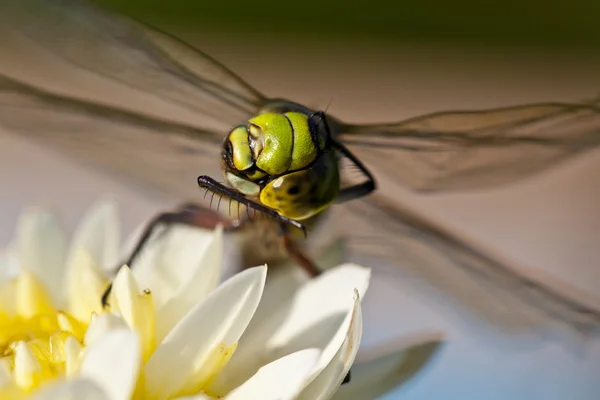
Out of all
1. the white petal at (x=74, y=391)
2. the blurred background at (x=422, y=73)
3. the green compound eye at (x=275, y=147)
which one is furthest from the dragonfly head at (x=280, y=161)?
the blurred background at (x=422, y=73)

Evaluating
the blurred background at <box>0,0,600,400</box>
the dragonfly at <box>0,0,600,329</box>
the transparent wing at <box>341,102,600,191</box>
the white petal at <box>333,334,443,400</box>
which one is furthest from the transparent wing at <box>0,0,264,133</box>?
the blurred background at <box>0,0,600,400</box>

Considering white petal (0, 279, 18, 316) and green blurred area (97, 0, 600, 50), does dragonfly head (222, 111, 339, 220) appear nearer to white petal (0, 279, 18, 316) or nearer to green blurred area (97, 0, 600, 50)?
white petal (0, 279, 18, 316)

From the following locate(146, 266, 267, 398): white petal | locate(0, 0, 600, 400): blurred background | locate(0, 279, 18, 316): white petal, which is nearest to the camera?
locate(146, 266, 267, 398): white petal

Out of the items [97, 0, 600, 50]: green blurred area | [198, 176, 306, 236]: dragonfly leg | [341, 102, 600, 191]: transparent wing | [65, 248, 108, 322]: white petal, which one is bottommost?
[65, 248, 108, 322]: white petal

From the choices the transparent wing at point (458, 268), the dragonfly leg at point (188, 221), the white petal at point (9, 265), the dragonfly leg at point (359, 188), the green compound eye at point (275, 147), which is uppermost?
the green compound eye at point (275, 147)

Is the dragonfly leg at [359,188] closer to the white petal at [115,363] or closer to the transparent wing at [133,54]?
the transparent wing at [133,54]

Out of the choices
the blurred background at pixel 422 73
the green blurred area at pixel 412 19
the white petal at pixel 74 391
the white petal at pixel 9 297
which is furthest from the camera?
the green blurred area at pixel 412 19

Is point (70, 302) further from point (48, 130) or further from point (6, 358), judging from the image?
point (48, 130)

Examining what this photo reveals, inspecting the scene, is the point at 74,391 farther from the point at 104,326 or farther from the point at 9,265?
the point at 9,265
